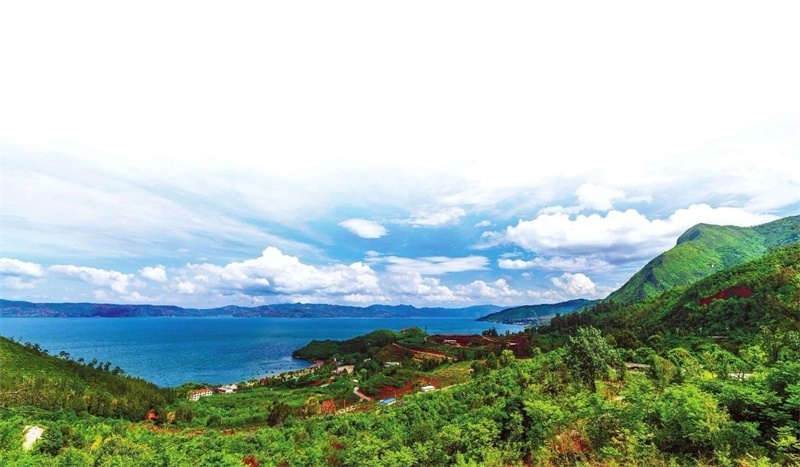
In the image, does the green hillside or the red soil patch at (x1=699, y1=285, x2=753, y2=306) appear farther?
the red soil patch at (x1=699, y1=285, x2=753, y2=306)

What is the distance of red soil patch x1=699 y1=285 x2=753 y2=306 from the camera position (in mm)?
87188

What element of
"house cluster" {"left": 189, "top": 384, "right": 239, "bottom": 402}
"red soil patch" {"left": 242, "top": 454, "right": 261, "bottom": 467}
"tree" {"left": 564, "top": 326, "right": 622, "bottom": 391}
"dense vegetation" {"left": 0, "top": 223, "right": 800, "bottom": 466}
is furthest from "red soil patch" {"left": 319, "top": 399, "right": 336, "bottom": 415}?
"tree" {"left": 564, "top": 326, "right": 622, "bottom": 391}

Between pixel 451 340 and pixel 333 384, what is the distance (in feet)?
224

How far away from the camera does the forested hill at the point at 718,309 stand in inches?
2667

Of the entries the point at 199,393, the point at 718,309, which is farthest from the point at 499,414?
the point at 718,309

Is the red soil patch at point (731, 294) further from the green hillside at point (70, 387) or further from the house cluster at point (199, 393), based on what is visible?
the green hillside at point (70, 387)

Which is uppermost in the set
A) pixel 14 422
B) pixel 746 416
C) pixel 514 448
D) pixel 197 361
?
pixel 746 416

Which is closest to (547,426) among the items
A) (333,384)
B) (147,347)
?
(333,384)

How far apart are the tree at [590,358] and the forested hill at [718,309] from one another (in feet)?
117

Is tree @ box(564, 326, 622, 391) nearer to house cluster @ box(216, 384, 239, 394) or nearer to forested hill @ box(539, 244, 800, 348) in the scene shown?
forested hill @ box(539, 244, 800, 348)

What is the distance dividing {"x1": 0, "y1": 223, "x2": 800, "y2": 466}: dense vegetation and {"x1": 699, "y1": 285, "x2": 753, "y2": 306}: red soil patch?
9.08m

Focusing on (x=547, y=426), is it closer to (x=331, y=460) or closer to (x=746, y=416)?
(x=746, y=416)

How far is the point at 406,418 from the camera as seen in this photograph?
31.4 metres

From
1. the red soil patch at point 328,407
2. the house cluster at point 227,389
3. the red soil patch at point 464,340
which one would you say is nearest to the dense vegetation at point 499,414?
the red soil patch at point 328,407
